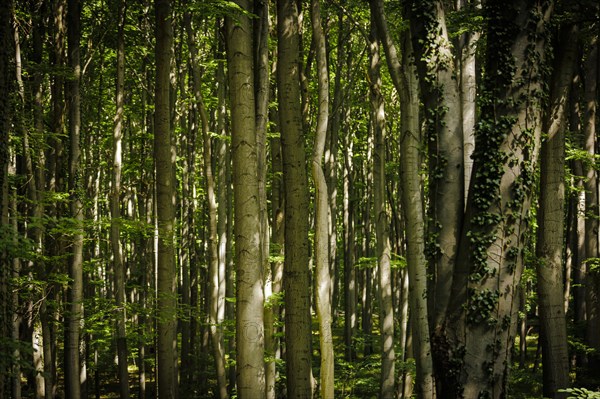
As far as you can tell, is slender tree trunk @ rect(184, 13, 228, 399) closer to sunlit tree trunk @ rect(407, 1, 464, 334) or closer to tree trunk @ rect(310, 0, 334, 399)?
tree trunk @ rect(310, 0, 334, 399)

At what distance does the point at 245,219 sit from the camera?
24.0ft

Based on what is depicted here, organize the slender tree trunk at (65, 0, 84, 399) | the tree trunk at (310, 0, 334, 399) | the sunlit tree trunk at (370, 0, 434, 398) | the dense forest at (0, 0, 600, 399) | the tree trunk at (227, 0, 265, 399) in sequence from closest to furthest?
the dense forest at (0, 0, 600, 399), the tree trunk at (227, 0, 265, 399), the tree trunk at (310, 0, 334, 399), the sunlit tree trunk at (370, 0, 434, 398), the slender tree trunk at (65, 0, 84, 399)

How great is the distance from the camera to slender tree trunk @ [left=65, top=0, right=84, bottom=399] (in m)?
12.9

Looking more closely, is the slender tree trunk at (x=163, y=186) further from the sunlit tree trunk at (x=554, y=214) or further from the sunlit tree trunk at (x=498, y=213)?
the sunlit tree trunk at (x=554, y=214)

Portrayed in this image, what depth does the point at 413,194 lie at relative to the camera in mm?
11266

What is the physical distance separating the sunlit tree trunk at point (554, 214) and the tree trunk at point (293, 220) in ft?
16.2

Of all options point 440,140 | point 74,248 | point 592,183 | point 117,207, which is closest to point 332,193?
point 117,207

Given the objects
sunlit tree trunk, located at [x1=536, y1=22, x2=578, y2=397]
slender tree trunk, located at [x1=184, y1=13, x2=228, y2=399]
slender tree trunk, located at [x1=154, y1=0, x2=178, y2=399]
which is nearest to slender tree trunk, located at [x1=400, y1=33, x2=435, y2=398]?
sunlit tree trunk, located at [x1=536, y1=22, x2=578, y2=397]

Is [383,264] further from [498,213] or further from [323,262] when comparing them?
[498,213]

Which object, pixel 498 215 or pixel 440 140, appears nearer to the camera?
pixel 498 215

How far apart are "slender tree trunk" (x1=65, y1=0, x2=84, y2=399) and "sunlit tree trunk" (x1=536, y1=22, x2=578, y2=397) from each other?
9.63 meters

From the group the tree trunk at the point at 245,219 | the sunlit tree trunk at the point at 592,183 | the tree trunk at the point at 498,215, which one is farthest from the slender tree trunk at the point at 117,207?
the sunlit tree trunk at the point at 592,183

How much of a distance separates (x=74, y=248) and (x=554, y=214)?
403 inches

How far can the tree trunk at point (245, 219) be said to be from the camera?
7082 mm
